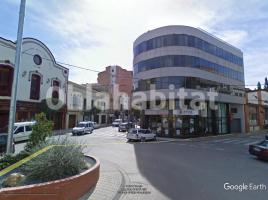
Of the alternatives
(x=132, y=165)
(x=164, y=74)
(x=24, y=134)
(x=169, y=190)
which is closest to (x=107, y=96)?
(x=164, y=74)

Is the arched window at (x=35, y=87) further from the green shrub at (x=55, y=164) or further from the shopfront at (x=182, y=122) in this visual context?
the green shrub at (x=55, y=164)

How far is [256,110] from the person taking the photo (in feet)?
162

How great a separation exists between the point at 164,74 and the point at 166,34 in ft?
17.9

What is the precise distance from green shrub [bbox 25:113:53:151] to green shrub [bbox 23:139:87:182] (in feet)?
8.01

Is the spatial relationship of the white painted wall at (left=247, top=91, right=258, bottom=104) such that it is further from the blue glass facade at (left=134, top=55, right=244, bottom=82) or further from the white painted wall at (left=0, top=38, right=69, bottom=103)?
the white painted wall at (left=0, top=38, right=69, bottom=103)

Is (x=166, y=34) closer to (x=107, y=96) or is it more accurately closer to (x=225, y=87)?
(x=225, y=87)

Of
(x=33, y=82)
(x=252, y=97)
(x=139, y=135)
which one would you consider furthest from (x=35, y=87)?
(x=252, y=97)

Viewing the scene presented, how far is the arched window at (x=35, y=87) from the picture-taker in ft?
106

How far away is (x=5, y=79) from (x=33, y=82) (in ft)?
15.4

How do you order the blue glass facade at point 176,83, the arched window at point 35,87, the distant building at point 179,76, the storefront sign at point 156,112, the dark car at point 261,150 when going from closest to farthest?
the dark car at point 261,150, the blue glass facade at point 176,83, the distant building at point 179,76, the storefront sign at point 156,112, the arched window at point 35,87

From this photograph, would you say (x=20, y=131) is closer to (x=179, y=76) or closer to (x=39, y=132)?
(x=39, y=132)

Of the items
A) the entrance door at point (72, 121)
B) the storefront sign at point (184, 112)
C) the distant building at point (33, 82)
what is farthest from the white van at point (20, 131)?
the entrance door at point (72, 121)

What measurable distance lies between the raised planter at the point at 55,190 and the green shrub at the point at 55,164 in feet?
1.64

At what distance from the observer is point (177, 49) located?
98.4 ft
